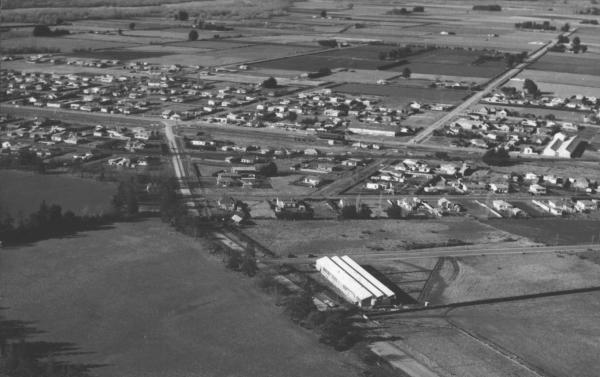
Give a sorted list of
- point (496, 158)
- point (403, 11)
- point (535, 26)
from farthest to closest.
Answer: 1. point (403, 11)
2. point (535, 26)
3. point (496, 158)

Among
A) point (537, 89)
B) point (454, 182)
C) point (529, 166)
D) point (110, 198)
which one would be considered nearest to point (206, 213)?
point (110, 198)

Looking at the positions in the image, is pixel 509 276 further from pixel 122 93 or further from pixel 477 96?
pixel 122 93

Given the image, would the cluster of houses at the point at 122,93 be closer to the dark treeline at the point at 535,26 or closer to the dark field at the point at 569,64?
the dark field at the point at 569,64

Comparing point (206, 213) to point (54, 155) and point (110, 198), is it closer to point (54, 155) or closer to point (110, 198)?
point (110, 198)

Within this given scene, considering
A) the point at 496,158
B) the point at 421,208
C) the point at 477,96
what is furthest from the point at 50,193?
the point at 477,96

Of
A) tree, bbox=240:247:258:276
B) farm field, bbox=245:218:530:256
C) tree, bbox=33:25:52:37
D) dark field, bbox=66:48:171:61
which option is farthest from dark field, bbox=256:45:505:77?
tree, bbox=240:247:258:276

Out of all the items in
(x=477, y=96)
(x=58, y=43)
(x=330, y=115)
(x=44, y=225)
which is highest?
(x=58, y=43)
